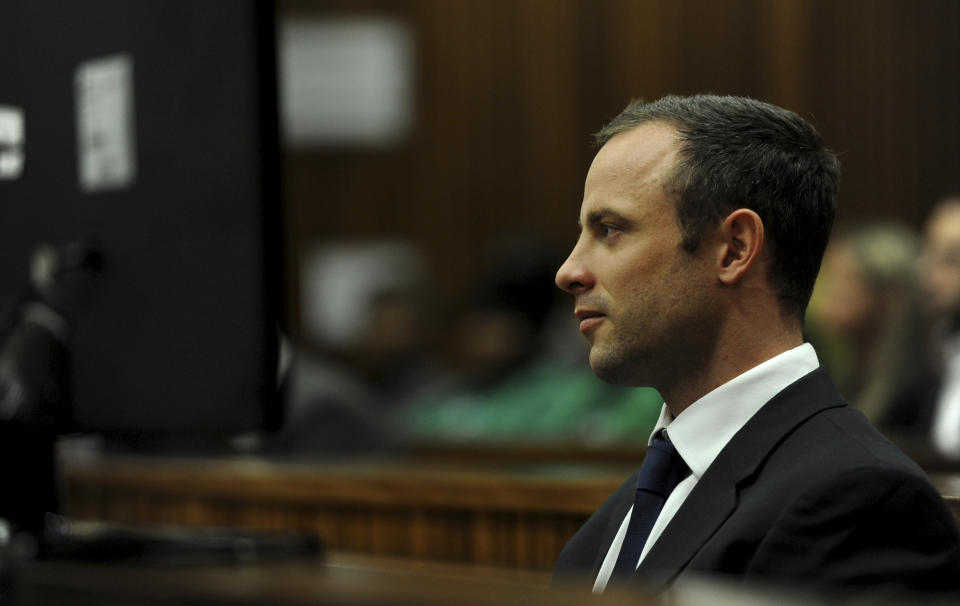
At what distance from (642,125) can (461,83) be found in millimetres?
6226

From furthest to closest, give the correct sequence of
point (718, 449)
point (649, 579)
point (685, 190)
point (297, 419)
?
point (297, 419) < point (685, 190) < point (718, 449) < point (649, 579)

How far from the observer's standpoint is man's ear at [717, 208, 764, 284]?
162cm

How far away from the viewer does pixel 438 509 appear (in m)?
3.12

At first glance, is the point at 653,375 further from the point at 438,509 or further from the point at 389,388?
the point at 389,388

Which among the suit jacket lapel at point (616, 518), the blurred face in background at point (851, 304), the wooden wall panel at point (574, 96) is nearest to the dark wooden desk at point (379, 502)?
the suit jacket lapel at point (616, 518)

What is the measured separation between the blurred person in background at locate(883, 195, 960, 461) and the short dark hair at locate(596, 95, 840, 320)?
2.23 m

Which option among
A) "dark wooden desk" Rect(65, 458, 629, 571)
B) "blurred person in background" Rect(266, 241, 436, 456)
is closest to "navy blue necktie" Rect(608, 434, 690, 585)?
"dark wooden desk" Rect(65, 458, 629, 571)

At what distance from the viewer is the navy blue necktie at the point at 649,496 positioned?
4.95 ft

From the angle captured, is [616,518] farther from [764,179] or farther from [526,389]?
[526,389]

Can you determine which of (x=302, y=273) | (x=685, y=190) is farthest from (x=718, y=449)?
(x=302, y=273)

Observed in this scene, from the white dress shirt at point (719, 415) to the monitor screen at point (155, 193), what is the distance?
45cm

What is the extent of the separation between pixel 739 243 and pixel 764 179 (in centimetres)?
8

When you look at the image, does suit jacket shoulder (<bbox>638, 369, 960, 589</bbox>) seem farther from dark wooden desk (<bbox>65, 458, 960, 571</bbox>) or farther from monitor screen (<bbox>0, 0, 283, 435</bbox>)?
dark wooden desk (<bbox>65, 458, 960, 571</bbox>)

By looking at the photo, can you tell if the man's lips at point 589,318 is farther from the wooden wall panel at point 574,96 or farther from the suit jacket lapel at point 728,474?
the wooden wall panel at point 574,96
